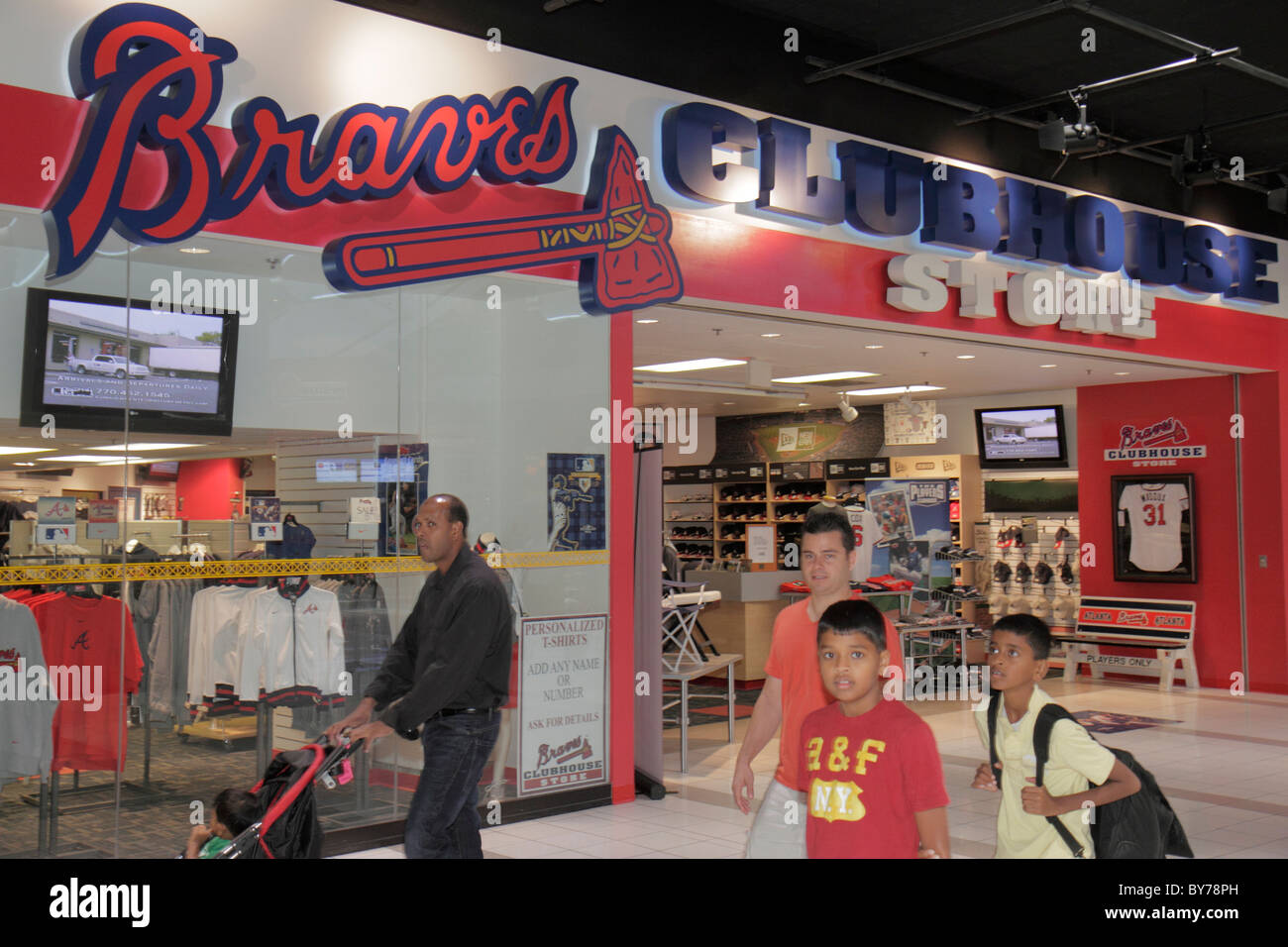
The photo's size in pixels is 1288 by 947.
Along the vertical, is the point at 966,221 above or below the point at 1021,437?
above

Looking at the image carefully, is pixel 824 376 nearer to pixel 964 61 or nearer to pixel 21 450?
pixel 964 61

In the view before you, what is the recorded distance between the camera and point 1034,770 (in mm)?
3121

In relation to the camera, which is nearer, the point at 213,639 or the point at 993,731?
the point at 993,731

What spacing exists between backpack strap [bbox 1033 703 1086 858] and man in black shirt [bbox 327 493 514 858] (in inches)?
72.1

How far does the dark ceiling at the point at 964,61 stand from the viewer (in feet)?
23.5

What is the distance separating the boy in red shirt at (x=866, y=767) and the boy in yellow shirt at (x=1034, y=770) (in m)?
0.56

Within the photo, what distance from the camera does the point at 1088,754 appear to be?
121 inches

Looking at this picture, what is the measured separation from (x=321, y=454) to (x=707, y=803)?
295cm

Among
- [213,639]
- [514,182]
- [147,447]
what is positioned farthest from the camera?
[514,182]

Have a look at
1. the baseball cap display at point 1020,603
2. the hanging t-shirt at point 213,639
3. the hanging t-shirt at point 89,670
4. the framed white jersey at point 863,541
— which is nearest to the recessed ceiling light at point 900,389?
the framed white jersey at point 863,541

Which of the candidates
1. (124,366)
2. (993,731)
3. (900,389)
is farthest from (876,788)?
(900,389)
